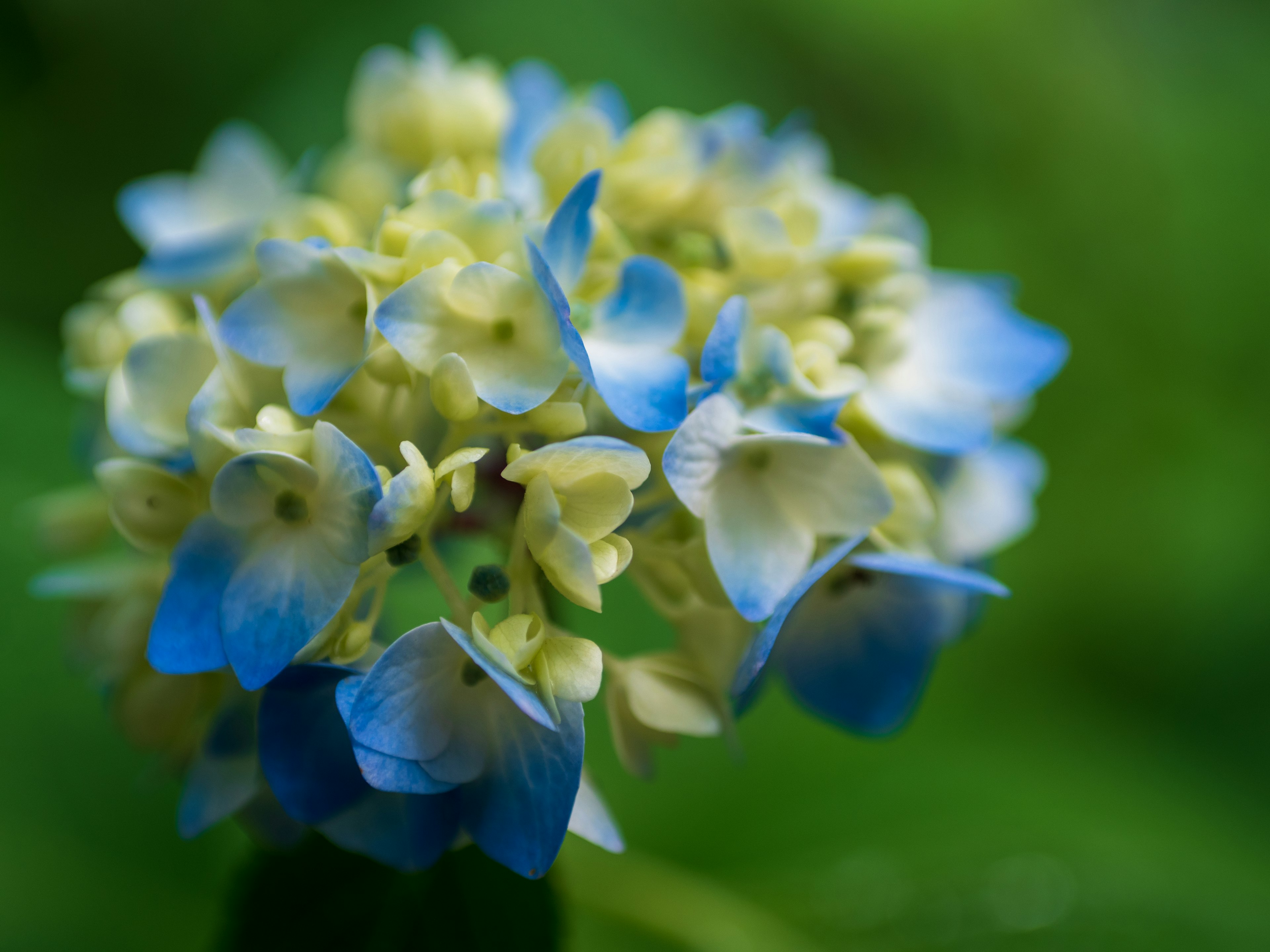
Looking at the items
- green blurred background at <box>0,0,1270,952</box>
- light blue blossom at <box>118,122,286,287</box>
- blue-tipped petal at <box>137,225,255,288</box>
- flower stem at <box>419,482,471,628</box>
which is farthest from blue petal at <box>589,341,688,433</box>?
green blurred background at <box>0,0,1270,952</box>

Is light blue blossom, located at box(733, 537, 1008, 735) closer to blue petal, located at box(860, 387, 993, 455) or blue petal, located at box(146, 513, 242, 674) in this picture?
blue petal, located at box(860, 387, 993, 455)

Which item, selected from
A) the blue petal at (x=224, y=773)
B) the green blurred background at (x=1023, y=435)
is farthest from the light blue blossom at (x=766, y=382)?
the green blurred background at (x=1023, y=435)

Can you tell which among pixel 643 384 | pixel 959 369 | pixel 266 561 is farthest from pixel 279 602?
pixel 959 369

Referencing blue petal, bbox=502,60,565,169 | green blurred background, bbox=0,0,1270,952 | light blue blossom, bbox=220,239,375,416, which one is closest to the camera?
light blue blossom, bbox=220,239,375,416

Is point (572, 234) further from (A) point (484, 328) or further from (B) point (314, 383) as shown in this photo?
(B) point (314, 383)

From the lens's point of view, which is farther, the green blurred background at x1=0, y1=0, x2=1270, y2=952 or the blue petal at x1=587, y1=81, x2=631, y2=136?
the green blurred background at x1=0, y1=0, x2=1270, y2=952

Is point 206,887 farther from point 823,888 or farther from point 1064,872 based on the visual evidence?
point 1064,872
